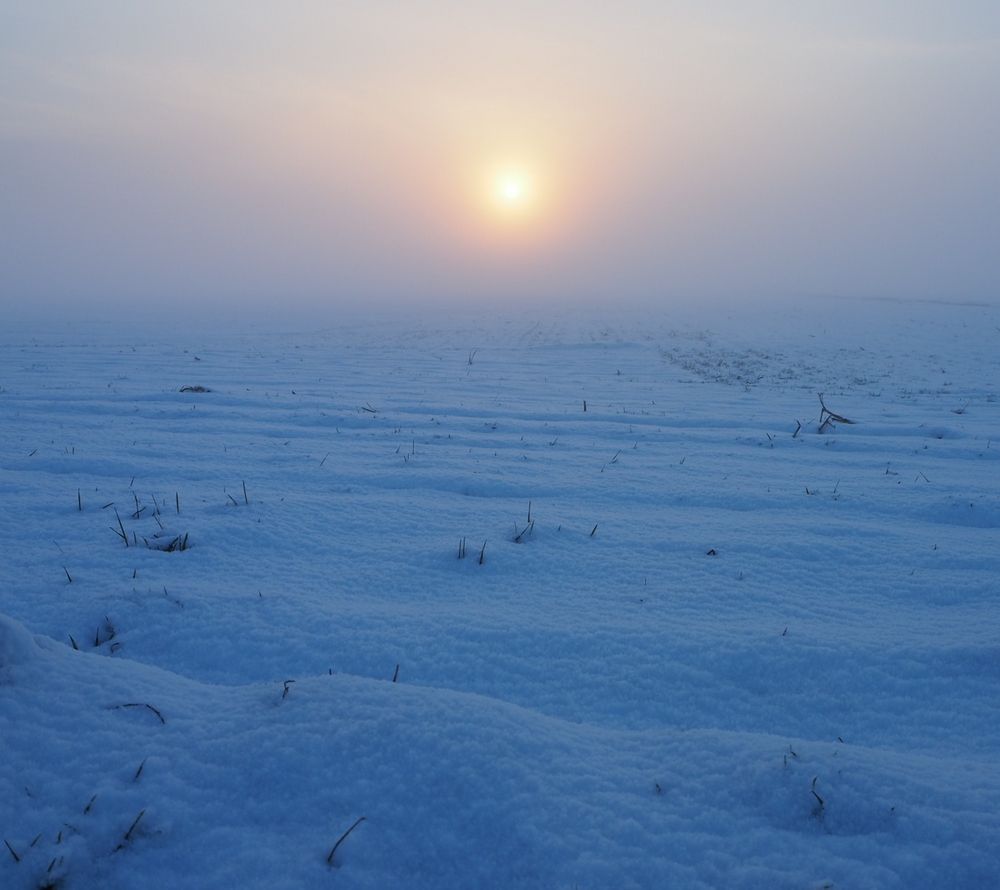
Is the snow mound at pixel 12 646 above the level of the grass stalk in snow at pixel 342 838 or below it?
above

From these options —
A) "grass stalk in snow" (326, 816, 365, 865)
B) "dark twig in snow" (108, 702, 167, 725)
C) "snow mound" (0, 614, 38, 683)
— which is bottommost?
"grass stalk in snow" (326, 816, 365, 865)

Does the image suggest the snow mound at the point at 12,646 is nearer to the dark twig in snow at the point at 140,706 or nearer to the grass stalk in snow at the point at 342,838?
the dark twig in snow at the point at 140,706

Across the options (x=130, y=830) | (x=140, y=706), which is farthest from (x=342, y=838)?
(x=140, y=706)

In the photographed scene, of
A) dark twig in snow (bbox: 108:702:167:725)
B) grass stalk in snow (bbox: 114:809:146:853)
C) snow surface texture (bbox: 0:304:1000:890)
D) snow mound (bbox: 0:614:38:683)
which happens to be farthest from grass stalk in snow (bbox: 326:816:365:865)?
snow mound (bbox: 0:614:38:683)

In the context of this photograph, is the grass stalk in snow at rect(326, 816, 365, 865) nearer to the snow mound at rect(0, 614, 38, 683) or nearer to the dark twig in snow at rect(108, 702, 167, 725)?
the dark twig in snow at rect(108, 702, 167, 725)

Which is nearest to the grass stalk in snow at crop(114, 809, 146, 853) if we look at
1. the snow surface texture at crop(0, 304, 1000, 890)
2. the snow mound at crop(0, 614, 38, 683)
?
the snow surface texture at crop(0, 304, 1000, 890)

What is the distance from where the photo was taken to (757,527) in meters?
2.92

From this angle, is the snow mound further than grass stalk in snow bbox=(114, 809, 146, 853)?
Yes

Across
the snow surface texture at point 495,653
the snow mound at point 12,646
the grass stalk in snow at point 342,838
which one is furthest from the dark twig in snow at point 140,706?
the grass stalk in snow at point 342,838

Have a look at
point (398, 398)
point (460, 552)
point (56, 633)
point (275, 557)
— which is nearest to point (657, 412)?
point (398, 398)

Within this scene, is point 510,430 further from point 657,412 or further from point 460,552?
point 460,552

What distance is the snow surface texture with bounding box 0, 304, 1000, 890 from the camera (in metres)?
1.10

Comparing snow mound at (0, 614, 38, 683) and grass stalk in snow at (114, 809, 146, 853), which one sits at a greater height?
snow mound at (0, 614, 38, 683)

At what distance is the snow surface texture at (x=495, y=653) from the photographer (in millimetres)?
1100
